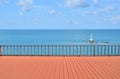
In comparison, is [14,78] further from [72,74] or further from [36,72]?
[72,74]

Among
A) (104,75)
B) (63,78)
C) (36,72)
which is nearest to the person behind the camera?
(63,78)

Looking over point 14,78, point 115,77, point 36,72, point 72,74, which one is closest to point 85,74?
point 72,74

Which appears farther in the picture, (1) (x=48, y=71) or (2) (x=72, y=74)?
(1) (x=48, y=71)

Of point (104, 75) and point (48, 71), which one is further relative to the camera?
point (48, 71)

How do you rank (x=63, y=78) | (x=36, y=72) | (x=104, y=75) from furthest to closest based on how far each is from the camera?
(x=36, y=72)
(x=104, y=75)
(x=63, y=78)

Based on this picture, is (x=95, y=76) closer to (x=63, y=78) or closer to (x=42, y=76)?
(x=63, y=78)

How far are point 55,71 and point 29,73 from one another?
3.69 ft

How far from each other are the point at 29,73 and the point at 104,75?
121 inches

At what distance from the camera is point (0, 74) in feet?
37.4

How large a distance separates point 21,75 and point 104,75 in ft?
10.8

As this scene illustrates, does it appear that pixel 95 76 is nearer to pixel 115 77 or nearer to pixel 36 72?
pixel 115 77

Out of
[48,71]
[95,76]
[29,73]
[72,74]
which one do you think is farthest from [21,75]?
[95,76]

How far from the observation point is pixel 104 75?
10.8m

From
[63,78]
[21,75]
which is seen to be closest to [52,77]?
[63,78]
